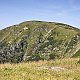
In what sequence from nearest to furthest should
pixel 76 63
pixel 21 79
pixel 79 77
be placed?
pixel 21 79 → pixel 79 77 → pixel 76 63

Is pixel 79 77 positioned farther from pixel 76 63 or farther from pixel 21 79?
pixel 76 63

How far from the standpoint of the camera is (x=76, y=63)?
36.0 m

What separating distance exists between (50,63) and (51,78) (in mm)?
16279

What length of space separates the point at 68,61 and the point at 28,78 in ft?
60.4

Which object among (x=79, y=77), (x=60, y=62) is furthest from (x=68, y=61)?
(x=79, y=77)

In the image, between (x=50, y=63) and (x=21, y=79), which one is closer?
(x=21, y=79)

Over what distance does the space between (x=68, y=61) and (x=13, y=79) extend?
1940 cm

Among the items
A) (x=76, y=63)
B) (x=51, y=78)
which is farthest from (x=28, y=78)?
(x=76, y=63)

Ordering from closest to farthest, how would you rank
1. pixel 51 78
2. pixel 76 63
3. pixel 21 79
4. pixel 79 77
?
pixel 21 79
pixel 51 78
pixel 79 77
pixel 76 63

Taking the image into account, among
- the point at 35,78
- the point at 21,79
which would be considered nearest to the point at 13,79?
the point at 21,79

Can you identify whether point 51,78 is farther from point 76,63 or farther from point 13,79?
A: point 76,63

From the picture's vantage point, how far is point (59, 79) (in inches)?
830

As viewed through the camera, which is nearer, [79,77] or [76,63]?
[79,77]

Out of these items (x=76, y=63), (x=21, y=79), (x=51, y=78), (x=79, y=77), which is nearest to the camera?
(x=21, y=79)
